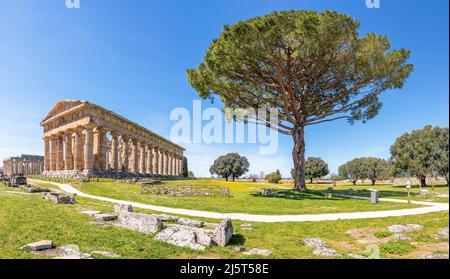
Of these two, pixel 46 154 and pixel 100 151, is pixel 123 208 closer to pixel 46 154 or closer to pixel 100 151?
pixel 100 151

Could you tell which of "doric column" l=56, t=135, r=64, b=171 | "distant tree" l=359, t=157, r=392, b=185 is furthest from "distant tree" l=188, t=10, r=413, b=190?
"distant tree" l=359, t=157, r=392, b=185

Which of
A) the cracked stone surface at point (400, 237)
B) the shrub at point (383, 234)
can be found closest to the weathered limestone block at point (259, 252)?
the shrub at point (383, 234)

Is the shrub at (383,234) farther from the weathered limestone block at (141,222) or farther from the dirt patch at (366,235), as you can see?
the weathered limestone block at (141,222)

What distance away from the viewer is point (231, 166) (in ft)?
377

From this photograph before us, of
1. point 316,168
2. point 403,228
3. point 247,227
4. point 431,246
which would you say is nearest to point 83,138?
point 247,227

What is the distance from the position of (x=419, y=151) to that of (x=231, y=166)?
74830mm

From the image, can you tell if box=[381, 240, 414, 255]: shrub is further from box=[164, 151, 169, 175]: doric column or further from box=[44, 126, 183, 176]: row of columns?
box=[164, 151, 169, 175]: doric column

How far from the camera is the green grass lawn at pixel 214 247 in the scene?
9.52m

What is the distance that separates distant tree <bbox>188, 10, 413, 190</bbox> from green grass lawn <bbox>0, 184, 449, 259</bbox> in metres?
19.0

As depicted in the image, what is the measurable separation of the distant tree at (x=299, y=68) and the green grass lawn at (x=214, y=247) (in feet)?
62.2

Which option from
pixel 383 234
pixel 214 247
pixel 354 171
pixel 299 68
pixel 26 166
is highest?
pixel 299 68

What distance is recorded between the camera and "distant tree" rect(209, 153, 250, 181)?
113981 millimetres

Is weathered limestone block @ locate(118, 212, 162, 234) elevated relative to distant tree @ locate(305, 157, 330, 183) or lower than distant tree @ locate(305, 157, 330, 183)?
elevated
